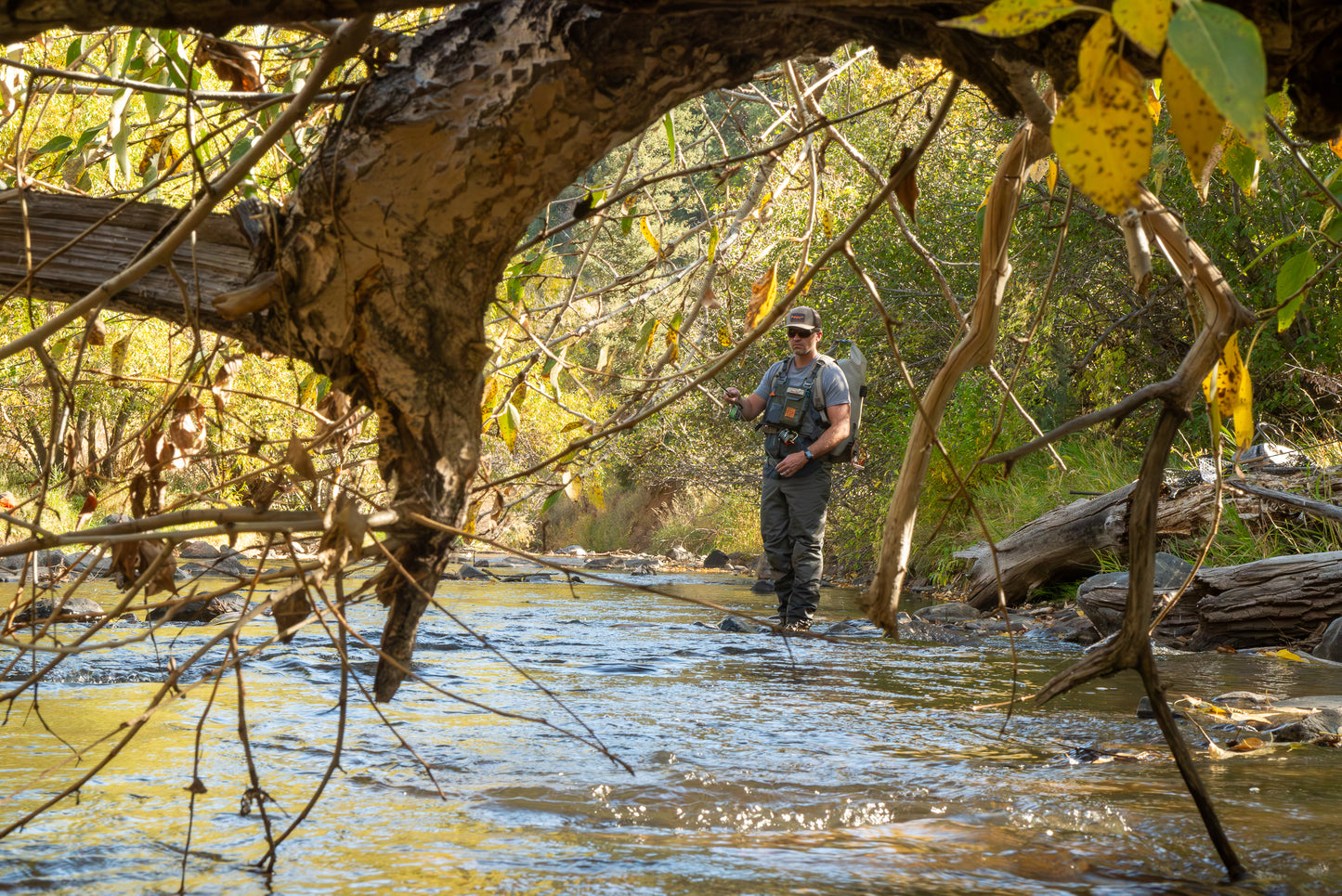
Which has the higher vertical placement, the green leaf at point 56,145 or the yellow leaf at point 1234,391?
the green leaf at point 56,145

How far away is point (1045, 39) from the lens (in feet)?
5.01

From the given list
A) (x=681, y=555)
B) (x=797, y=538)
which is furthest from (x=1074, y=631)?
(x=681, y=555)

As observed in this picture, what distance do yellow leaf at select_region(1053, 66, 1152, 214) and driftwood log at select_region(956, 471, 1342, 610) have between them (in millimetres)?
6330

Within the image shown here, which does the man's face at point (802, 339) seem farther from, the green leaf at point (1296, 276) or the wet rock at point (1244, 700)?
the green leaf at point (1296, 276)

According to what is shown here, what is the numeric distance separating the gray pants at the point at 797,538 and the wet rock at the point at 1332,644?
3.16 meters

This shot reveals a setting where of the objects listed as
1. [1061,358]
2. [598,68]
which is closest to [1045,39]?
[598,68]

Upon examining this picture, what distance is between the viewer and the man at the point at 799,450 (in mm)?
7680

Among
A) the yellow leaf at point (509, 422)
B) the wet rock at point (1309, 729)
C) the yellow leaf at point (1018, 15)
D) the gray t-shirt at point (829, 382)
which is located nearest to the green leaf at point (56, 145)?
the yellow leaf at point (509, 422)

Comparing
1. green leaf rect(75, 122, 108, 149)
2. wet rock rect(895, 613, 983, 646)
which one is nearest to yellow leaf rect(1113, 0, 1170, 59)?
green leaf rect(75, 122, 108, 149)

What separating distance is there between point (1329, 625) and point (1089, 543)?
259 cm

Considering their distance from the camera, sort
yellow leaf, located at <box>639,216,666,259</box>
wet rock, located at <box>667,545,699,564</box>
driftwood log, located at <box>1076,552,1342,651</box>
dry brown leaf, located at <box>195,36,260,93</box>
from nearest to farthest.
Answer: dry brown leaf, located at <box>195,36,260,93</box>
yellow leaf, located at <box>639,216,666,259</box>
driftwood log, located at <box>1076,552,1342,651</box>
wet rock, located at <box>667,545,699,564</box>

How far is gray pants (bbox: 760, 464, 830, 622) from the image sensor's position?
7.98 metres

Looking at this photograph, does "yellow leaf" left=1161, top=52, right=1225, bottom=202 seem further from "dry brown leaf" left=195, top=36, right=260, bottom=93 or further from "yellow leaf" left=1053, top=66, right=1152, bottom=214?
"dry brown leaf" left=195, top=36, right=260, bottom=93

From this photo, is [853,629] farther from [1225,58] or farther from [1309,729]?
[1225,58]
